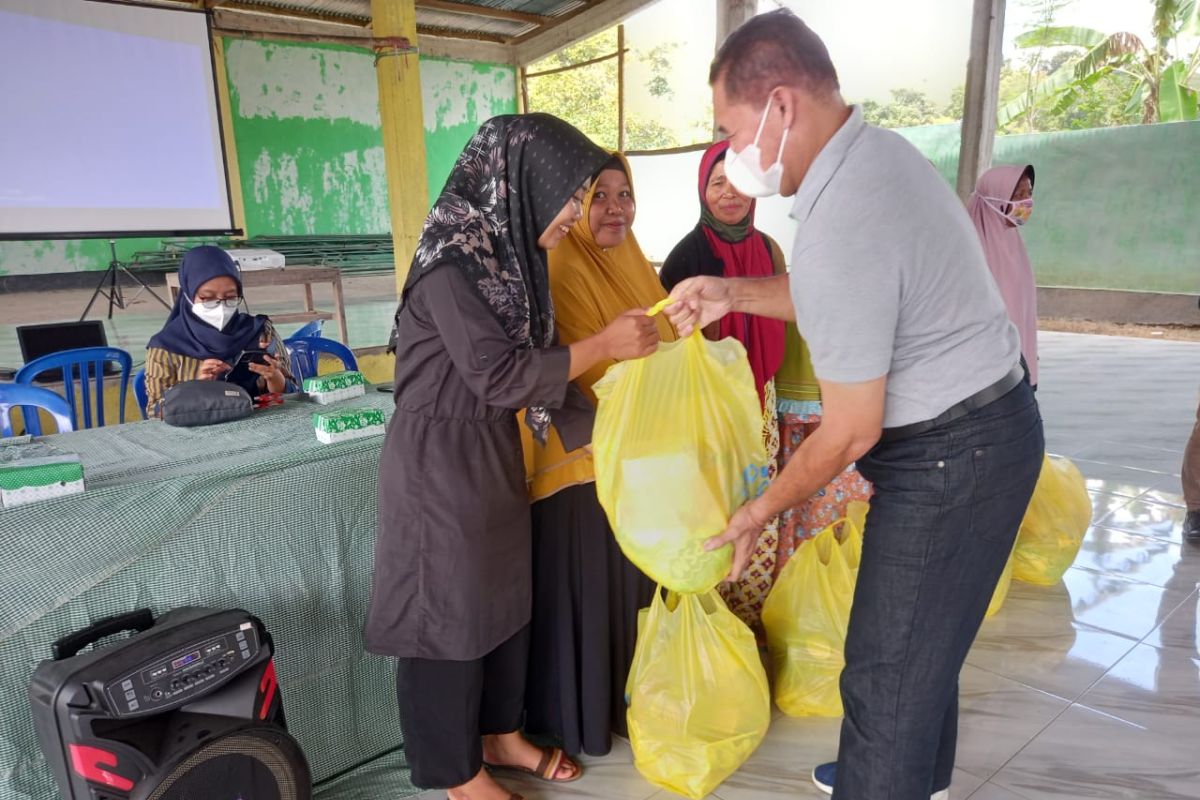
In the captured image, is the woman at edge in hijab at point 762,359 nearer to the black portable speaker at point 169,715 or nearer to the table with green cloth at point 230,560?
the table with green cloth at point 230,560

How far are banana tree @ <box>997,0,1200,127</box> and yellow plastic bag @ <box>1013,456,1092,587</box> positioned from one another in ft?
27.6

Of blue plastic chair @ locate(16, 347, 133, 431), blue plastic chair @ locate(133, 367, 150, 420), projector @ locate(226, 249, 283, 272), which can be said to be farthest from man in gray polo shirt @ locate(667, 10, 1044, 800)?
projector @ locate(226, 249, 283, 272)

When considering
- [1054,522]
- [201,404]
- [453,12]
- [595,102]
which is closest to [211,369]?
[201,404]

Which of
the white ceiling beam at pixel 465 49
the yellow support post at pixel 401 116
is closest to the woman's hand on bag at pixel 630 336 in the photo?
the yellow support post at pixel 401 116

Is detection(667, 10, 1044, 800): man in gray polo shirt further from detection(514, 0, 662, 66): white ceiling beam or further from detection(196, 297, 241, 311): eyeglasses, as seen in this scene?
detection(514, 0, 662, 66): white ceiling beam

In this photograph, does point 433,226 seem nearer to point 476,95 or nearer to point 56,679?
point 56,679

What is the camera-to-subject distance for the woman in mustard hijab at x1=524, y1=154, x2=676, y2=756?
62.2 inches

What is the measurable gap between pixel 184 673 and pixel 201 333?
1.26 meters

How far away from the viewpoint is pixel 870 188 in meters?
0.93

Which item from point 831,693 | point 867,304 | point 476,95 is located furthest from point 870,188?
point 476,95

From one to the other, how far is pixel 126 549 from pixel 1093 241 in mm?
8855

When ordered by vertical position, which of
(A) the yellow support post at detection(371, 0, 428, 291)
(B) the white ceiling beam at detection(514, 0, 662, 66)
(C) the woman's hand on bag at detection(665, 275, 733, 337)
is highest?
(B) the white ceiling beam at detection(514, 0, 662, 66)

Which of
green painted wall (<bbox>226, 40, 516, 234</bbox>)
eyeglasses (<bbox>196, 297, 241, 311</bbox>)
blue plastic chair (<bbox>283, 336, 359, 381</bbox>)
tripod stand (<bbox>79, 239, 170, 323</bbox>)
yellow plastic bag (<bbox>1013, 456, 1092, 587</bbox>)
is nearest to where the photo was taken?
eyeglasses (<bbox>196, 297, 241, 311</bbox>)

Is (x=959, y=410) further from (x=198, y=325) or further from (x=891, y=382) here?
(x=198, y=325)
